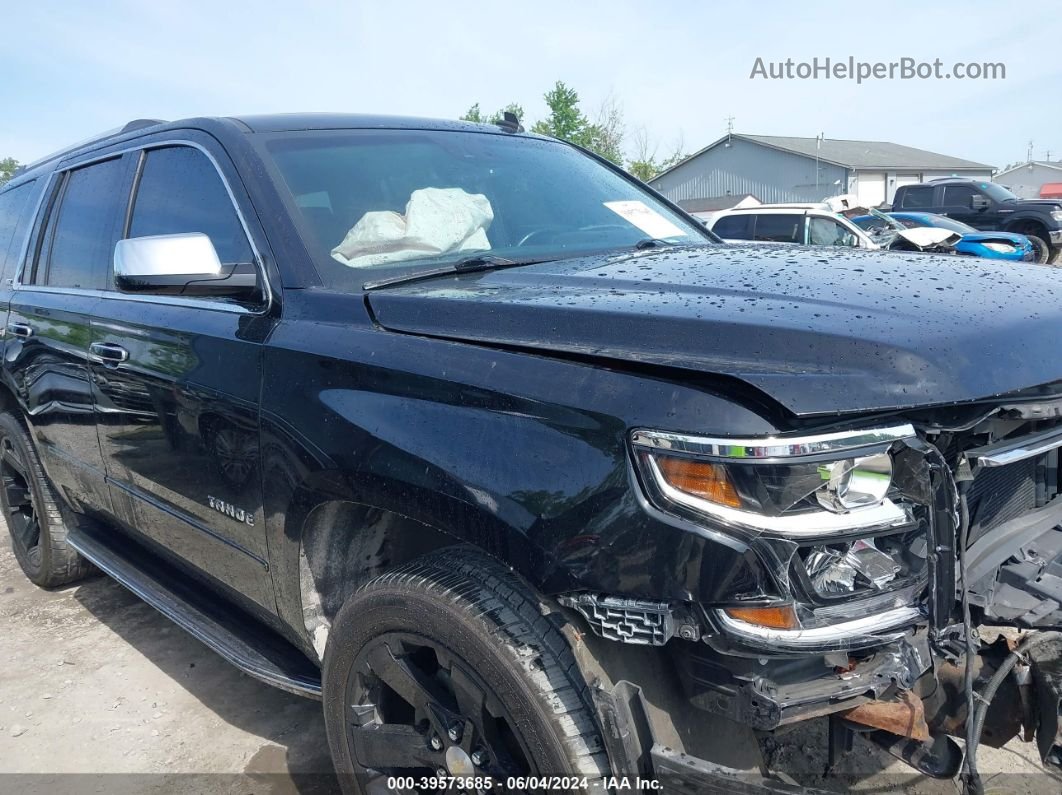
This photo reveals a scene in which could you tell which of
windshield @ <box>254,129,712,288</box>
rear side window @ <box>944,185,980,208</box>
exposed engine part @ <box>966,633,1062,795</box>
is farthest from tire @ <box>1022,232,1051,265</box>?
exposed engine part @ <box>966,633,1062,795</box>

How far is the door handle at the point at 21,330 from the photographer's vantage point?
370 centimetres

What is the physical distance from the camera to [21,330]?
3777 millimetres

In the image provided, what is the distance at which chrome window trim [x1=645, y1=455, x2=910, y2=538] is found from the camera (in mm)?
1443

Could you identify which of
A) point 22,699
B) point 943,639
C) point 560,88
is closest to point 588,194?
point 943,639

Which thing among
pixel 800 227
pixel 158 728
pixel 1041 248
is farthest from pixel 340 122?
pixel 1041 248

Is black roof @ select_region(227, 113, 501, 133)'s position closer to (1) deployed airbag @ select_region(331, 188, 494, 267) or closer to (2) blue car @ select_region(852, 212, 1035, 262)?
(1) deployed airbag @ select_region(331, 188, 494, 267)

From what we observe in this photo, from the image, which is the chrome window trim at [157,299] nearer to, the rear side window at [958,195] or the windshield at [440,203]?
the windshield at [440,203]

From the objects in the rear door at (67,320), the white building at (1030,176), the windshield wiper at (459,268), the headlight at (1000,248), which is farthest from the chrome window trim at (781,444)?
the white building at (1030,176)

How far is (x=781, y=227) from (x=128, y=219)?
38.7 ft

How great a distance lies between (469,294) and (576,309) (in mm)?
372

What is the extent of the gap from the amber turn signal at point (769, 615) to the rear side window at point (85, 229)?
2733 mm

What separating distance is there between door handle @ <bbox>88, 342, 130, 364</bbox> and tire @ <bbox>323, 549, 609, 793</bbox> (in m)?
1.38

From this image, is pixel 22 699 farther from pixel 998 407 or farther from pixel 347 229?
pixel 998 407

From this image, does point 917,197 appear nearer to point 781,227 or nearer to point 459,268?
point 781,227
